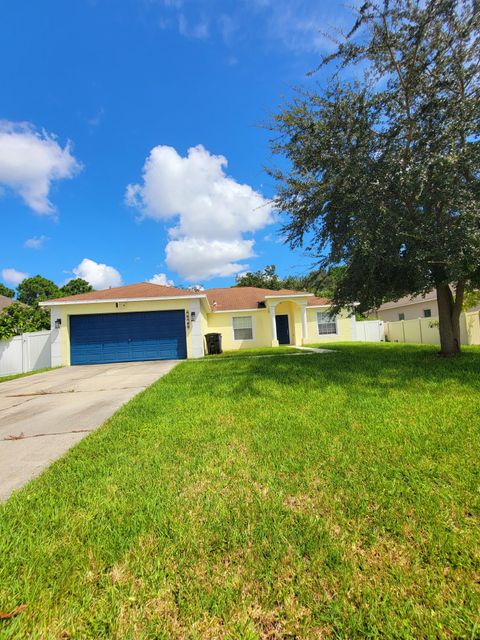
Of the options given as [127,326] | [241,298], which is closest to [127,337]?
[127,326]

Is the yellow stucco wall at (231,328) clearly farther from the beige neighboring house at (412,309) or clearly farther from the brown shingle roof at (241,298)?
the beige neighboring house at (412,309)

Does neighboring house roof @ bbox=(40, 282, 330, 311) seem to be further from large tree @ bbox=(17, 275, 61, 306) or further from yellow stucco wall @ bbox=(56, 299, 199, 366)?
large tree @ bbox=(17, 275, 61, 306)

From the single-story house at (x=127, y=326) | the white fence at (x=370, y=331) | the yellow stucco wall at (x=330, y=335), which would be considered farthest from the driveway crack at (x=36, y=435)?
the white fence at (x=370, y=331)

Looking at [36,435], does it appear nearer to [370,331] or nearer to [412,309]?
[370,331]

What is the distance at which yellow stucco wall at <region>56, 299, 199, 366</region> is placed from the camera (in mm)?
12719

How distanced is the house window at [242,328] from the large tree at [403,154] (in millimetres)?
10197

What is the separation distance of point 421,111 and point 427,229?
2737mm

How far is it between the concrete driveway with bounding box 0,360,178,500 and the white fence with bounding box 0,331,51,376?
469 cm

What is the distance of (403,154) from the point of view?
7273 mm

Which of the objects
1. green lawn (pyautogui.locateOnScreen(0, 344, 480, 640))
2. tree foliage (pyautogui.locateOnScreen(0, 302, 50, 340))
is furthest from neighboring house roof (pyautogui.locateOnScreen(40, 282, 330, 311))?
green lawn (pyautogui.locateOnScreen(0, 344, 480, 640))

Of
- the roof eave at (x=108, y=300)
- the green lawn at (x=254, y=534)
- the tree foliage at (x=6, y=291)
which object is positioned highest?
the tree foliage at (x=6, y=291)

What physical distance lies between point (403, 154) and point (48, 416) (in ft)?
29.6

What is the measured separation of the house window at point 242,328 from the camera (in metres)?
17.9

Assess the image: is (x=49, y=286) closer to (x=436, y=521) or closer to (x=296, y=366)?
(x=296, y=366)
